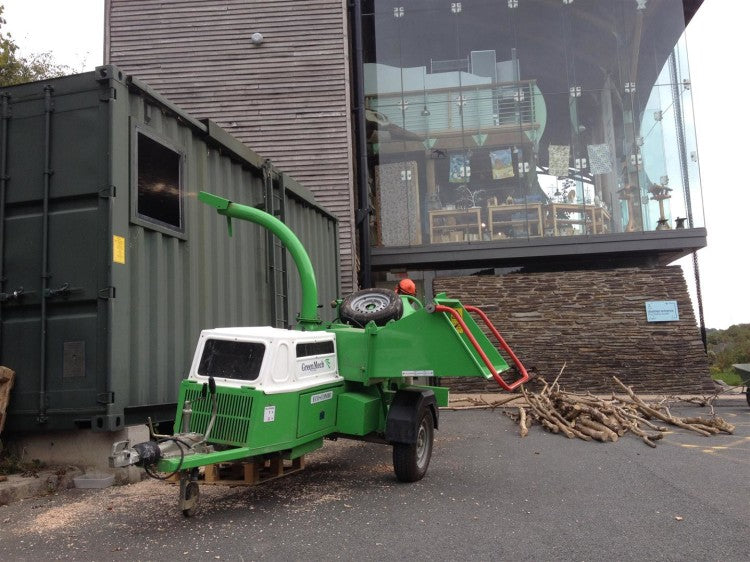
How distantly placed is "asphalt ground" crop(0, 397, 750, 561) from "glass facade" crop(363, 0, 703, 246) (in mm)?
8451

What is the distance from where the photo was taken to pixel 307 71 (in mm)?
13719

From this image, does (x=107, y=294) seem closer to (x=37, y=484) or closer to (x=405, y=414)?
(x=37, y=484)

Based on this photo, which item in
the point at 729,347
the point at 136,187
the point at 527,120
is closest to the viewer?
the point at 136,187

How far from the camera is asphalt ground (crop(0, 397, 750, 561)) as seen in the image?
389 centimetres

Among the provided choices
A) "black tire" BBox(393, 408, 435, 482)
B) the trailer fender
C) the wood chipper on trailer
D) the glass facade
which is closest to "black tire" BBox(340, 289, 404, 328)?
the wood chipper on trailer

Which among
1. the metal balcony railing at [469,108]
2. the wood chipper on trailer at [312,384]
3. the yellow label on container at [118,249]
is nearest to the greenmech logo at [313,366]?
the wood chipper on trailer at [312,384]

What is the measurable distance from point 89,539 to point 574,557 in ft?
10.4

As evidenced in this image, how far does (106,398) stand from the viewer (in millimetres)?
5227

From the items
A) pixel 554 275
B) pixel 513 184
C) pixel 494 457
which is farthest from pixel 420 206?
pixel 494 457

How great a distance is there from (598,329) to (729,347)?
1000 centimetres

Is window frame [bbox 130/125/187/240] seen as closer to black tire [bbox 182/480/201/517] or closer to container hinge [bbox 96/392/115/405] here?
container hinge [bbox 96/392/115/405]

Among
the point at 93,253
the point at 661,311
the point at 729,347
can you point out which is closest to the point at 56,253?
the point at 93,253

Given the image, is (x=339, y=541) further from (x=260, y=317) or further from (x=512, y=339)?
(x=512, y=339)

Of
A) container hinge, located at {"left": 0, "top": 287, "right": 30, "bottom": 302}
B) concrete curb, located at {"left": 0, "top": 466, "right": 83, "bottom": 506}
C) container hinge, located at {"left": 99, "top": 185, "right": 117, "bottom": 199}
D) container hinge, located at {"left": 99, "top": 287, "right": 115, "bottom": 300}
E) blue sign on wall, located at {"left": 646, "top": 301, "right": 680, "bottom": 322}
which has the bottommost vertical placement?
concrete curb, located at {"left": 0, "top": 466, "right": 83, "bottom": 506}
